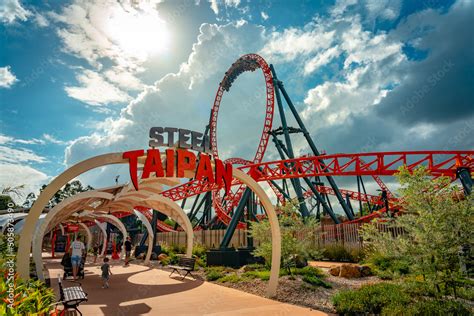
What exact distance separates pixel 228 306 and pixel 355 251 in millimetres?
9935

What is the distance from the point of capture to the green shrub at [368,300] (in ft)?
23.5

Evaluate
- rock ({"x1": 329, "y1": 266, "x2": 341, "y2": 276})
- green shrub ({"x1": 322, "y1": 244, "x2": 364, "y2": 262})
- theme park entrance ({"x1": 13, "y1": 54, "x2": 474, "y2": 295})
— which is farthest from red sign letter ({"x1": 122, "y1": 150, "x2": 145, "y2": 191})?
green shrub ({"x1": 322, "y1": 244, "x2": 364, "y2": 262})

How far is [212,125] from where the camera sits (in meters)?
34.5

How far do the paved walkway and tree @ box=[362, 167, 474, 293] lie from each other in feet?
8.00

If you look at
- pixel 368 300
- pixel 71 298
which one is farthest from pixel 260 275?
pixel 71 298

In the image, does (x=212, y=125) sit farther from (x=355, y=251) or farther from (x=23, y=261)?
(x=23, y=261)

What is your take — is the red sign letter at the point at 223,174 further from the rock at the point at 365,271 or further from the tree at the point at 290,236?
the rock at the point at 365,271

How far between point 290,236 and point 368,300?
4.43 metres

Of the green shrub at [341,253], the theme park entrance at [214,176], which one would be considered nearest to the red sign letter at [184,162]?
the theme park entrance at [214,176]

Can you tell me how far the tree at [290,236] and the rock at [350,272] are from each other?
144cm

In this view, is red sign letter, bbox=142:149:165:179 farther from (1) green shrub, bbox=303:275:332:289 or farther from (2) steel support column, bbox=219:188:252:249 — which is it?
(2) steel support column, bbox=219:188:252:249

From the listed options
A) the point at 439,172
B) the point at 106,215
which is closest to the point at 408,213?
the point at 439,172

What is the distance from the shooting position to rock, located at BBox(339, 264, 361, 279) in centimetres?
1176

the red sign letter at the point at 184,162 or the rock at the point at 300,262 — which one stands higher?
the red sign letter at the point at 184,162
